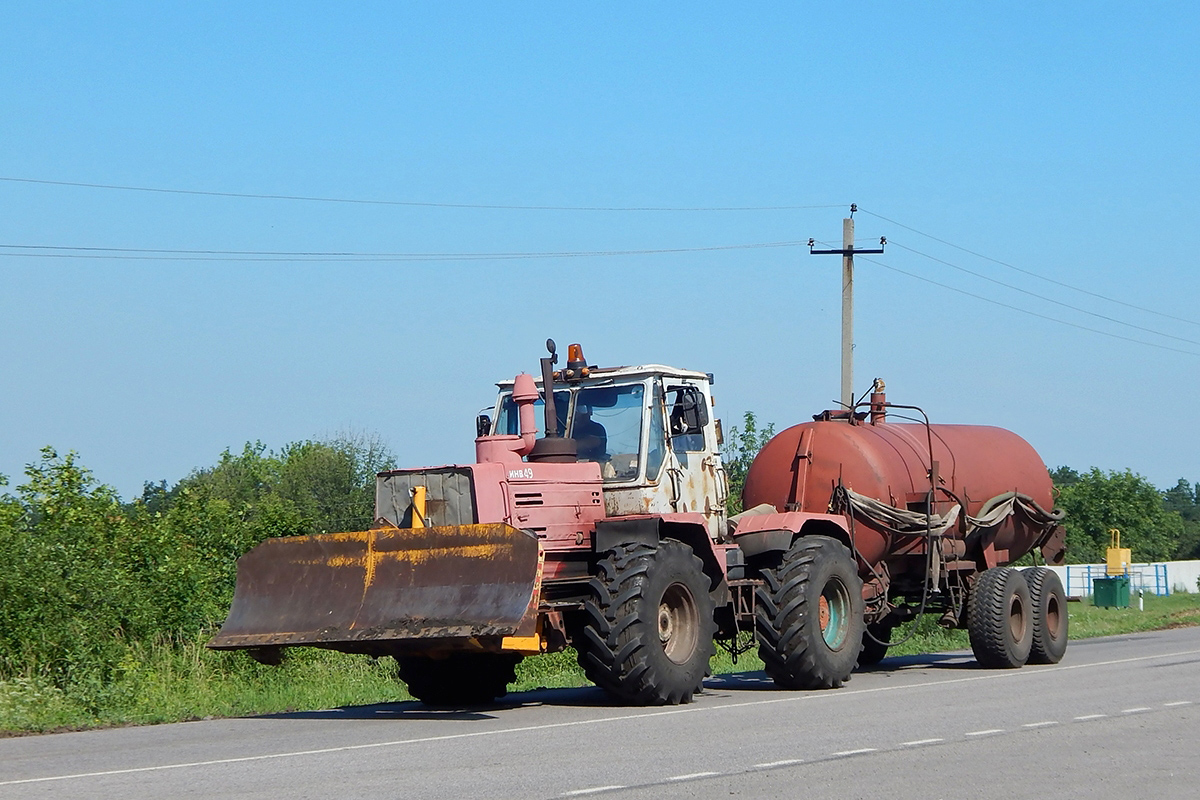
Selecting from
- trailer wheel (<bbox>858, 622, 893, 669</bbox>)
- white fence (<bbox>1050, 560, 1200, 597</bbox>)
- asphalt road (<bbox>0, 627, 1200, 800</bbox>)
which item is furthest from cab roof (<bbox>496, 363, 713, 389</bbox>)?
white fence (<bbox>1050, 560, 1200, 597</bbox>)

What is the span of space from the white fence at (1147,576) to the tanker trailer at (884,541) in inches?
1289

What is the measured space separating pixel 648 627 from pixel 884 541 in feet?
19.6

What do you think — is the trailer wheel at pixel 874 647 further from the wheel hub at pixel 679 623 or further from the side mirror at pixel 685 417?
the wheel hub at pixel 679 623

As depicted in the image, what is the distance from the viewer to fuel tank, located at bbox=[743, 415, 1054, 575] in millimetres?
18594

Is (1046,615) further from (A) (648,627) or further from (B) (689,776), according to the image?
(B) (689,776)

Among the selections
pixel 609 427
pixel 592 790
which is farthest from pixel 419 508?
pixel 592 790

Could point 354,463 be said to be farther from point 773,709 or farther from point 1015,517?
point 773,709

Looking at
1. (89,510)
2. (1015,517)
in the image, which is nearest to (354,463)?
(89,510)

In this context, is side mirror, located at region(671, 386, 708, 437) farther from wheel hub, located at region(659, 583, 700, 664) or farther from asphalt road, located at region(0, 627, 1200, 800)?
asphalt road, located at region(0, 627, 1200, 800)

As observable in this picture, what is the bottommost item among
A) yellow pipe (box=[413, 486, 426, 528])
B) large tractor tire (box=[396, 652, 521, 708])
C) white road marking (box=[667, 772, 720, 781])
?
white road marking (box=[667, 772, 720, 781])

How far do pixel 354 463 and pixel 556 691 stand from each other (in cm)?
4630

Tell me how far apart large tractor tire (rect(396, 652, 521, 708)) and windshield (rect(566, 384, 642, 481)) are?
7.46 ft

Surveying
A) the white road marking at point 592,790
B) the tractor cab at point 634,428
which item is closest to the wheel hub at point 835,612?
the tractor cab at point 634,428

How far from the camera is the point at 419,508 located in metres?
14.0
